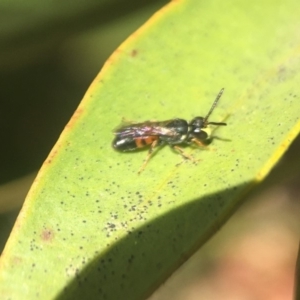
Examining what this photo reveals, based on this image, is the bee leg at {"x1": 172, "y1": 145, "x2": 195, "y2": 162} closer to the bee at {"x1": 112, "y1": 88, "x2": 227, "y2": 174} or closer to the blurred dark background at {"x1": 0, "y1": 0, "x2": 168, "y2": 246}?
the bee at {"x1": 112, "y1": 88, "x2": 227, "y2": 174}

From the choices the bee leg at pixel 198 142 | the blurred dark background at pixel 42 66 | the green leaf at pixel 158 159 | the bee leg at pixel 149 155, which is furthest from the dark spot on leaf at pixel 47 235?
the blurred dark background at pixel 42 66

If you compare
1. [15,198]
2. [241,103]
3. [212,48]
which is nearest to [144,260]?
[241,103]

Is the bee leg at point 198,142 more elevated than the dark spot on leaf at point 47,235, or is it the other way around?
the dark spot on leaf at point 47,235

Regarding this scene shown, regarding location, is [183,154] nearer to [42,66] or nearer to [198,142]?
[198,142]

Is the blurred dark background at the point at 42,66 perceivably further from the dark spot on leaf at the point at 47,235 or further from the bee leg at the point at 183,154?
the dark spot on leaf at the point at 47,235

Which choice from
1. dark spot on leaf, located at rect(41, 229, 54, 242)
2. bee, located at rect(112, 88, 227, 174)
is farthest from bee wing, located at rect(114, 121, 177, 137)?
dark spot on leaf, located at rect(41, 229, 54, 242)

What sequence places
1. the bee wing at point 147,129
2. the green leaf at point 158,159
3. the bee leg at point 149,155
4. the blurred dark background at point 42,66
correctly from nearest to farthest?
the green leaf at point 158,159
the bee leg at point 149,155
the bee wing at point 147,129
the blurred dark background at point 42,66
